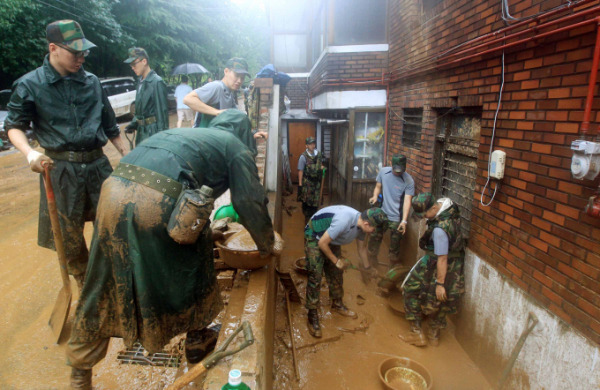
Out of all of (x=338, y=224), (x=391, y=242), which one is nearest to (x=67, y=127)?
(x=338, y=224)

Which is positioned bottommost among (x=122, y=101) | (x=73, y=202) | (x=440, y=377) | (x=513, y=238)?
(x=440, y=377)

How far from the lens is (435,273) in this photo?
13.4ft

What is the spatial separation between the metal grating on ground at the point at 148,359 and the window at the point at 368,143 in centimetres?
539

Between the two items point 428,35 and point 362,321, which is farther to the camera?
point 428,35

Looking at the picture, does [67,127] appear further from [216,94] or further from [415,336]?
[415,336]

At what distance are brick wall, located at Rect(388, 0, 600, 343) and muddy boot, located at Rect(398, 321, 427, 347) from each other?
3.94 ft

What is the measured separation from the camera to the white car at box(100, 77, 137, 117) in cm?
1268

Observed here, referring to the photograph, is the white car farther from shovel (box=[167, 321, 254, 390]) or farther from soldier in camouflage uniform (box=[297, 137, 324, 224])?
shovel (box=[167, 321, 254, 390])

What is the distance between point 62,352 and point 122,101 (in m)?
11.9

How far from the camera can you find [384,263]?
635 cm

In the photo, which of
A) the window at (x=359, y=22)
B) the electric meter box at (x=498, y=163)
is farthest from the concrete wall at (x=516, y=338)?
the window at (x=359, y=22)

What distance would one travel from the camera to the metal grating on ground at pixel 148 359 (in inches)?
125

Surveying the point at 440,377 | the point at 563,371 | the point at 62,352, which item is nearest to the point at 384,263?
the point at 440,377

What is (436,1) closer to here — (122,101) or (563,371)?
(563,371)
